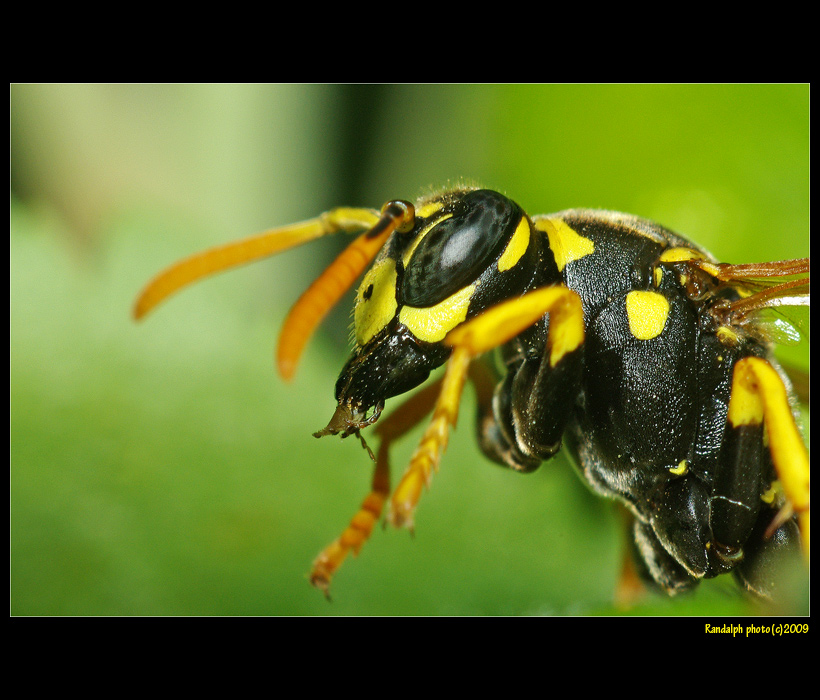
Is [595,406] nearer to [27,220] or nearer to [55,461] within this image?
[55,461]

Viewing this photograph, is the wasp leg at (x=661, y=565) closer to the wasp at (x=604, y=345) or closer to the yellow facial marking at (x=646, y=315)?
the wasp at (x=604, y=345)

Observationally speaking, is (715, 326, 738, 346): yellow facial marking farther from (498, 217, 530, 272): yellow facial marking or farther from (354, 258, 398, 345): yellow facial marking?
(354, 258, 398, 345): yellow facial marking

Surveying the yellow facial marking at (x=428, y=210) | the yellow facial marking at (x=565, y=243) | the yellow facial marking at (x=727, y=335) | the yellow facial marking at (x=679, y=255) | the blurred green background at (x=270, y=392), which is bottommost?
the blurred green background at (x=270, y=392)

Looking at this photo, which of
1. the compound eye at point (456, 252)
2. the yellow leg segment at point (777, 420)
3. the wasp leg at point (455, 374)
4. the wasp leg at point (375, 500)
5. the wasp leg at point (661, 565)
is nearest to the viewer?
the wasp leg at point (455, 374)

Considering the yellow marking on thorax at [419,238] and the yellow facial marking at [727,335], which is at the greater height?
the yellow marking on thorax at [419,238]

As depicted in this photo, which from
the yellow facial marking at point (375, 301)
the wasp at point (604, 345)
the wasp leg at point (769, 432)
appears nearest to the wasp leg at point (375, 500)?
the wasp at point (604, 345)
